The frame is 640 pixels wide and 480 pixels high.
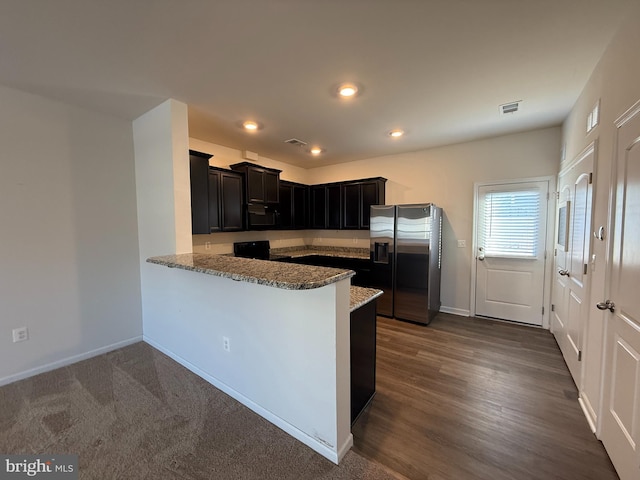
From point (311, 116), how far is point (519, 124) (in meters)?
2.56

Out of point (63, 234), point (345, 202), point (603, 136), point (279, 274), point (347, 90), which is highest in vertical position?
point (347, 90)

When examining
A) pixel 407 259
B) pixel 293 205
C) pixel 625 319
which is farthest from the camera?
pixel 293 205

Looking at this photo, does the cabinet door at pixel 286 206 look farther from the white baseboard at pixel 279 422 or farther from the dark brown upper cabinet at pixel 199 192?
the white baseboard at pixel 279 422

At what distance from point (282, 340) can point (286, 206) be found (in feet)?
10.8

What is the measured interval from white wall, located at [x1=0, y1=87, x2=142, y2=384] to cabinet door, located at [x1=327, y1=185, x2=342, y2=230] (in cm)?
304

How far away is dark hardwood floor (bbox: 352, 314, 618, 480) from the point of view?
5.02 ft

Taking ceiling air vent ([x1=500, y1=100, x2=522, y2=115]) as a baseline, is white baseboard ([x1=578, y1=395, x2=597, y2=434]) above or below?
below

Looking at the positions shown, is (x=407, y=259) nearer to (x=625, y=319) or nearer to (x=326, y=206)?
(x=326, y=206)

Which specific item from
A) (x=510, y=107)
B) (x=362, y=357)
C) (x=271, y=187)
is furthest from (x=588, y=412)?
(x=271, y=187)

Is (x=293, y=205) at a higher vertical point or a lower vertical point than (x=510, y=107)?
lower

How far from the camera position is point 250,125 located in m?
3.14

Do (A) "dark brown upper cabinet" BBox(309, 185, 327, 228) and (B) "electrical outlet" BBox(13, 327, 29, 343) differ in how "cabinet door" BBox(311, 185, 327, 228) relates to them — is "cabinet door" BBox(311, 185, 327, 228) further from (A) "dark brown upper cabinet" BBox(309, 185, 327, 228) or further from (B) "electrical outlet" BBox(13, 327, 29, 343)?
(B) "electrical outlet" BBox(13, 327, 29, 343)

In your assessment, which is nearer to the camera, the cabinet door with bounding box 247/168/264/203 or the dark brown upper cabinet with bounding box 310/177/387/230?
the cabinet door with bounding box 247/168/264/203

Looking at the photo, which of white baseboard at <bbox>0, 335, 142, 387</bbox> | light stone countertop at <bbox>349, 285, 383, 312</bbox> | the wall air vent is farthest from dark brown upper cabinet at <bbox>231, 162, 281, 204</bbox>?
light stone countertop at <bbox>349, 285, 383, 312</bbox>
